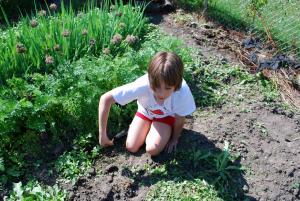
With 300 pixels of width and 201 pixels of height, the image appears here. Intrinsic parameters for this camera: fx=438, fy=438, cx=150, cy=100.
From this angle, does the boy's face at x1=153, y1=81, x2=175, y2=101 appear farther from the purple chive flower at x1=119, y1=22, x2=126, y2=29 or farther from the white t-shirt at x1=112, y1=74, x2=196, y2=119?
the purple chive flower at x1=119, y1=22, x2=126, y2=29

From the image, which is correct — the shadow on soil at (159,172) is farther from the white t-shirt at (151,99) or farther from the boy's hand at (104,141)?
the white t-shirt at (151,99)

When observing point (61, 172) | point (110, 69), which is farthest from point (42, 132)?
point (110, 69)

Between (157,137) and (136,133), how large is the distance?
0.17 meters

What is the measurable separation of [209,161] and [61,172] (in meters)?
1.17

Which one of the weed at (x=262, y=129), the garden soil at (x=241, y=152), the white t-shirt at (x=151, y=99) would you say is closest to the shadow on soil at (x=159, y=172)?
the garden soil at (x=241, y=152)

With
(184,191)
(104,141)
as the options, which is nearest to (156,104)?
(104,141)

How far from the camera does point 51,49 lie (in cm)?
410

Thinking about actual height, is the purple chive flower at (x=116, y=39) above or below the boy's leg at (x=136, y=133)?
above

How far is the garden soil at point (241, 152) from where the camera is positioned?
329 cm

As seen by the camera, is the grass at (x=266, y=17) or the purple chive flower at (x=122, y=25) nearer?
the purple chive flower at (x=122, y=25)

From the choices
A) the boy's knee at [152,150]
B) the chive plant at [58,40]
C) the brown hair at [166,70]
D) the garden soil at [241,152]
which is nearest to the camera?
the brown hair at [166,70]

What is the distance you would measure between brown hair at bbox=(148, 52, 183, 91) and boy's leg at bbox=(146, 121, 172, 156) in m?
A: 0.62

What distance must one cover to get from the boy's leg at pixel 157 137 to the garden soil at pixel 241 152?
0.08 meters

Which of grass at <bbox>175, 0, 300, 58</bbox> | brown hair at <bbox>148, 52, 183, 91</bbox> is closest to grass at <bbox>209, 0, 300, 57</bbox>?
grass at <bbox>175, 0, 300, 58</bbox>
